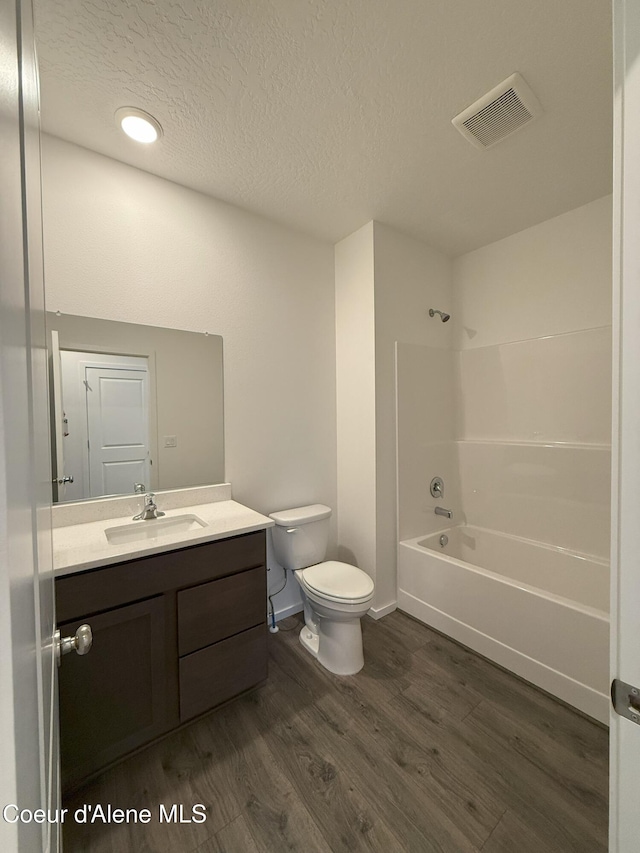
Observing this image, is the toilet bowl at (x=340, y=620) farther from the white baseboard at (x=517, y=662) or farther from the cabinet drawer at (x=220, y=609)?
the white baseboard at (x=517, y=662)

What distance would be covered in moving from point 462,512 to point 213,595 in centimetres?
207

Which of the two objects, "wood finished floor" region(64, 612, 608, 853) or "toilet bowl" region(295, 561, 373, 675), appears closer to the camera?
A: "wood finished floor" region(64, 612, 608, 853)

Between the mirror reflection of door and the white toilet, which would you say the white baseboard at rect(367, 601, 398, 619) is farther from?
the mirror reflection of door

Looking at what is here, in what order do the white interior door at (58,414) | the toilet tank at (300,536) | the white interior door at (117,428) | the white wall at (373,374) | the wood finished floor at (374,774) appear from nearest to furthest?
the wood finished floor at (374,774)
the white interior door at (58,414)
the white interior door at (117,428)
the toilet tank at (300,536)
the white wall at (373,374)

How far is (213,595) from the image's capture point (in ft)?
4.58

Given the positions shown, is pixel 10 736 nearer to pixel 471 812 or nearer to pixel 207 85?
pixel 471 812

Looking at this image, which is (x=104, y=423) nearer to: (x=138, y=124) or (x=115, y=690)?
(x=115, y=690)

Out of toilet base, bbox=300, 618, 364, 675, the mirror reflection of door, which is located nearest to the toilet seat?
toilet base, bbox=300, 618, 364, 675

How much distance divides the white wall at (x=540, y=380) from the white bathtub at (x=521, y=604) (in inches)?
5.8

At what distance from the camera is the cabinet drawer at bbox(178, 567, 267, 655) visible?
4.37 feet

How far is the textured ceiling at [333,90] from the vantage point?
1081 millimetres

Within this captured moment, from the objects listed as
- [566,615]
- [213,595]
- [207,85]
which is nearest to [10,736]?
[213,595]

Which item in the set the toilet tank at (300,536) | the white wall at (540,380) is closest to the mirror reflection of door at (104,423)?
the toilet tank at (300,536)

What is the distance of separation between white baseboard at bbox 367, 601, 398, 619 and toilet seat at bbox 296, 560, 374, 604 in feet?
1.57
